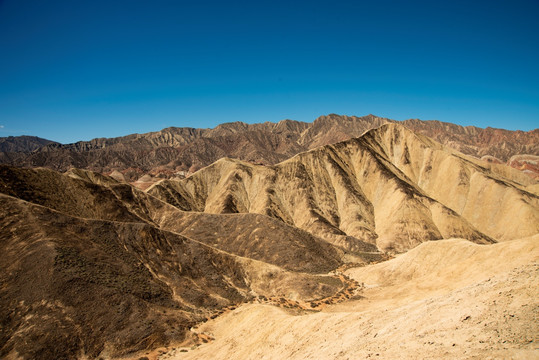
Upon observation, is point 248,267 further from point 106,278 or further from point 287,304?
point 106,278

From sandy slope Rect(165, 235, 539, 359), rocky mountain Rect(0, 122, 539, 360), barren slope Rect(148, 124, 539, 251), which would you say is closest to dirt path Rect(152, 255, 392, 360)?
rocky mountain Rect(0, 122, 539, 360)

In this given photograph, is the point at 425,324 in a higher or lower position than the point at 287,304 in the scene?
higher

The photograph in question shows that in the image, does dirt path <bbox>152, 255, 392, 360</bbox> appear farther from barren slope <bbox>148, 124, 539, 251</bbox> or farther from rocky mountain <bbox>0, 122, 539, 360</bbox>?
barren slope <bbox>148, 124, 539, 251</bbox>

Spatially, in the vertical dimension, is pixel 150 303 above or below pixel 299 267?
above

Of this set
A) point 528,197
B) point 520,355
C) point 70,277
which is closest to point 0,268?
point 70,277

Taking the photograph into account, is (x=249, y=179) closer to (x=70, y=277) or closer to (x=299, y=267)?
(x=299, y=267)

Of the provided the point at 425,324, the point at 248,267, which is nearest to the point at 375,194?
the point at 248,267
